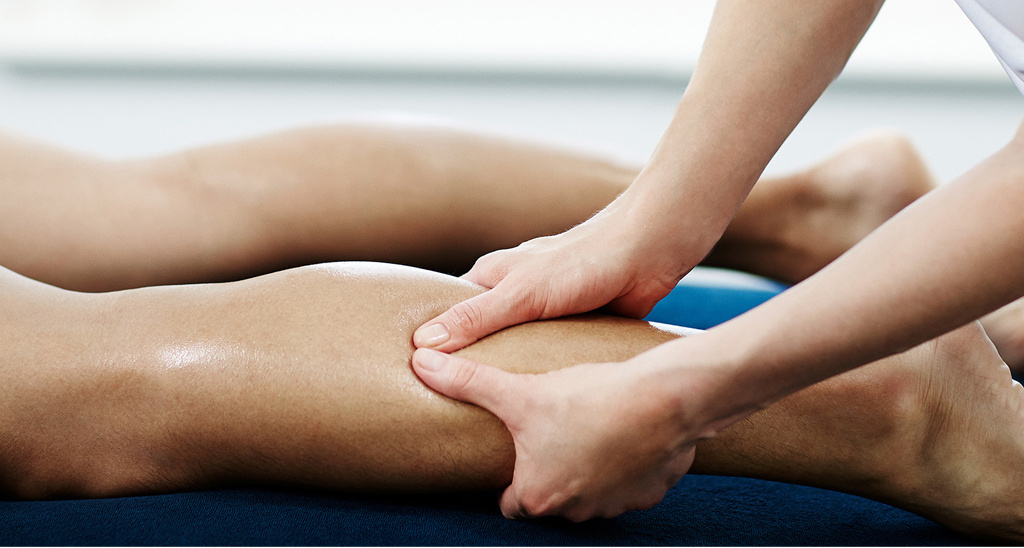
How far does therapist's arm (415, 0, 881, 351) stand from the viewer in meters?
0.80

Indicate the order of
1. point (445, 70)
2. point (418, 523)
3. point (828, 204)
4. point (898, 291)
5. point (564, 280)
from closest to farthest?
point (898, 291)
point (418, 523)
point (564, 280)
point (828, 204)
point (445, 70)

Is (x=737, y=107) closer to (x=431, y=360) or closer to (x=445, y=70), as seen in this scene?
(x=431, y=360)

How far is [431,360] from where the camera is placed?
0.72 meters

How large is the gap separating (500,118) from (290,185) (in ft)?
5.84

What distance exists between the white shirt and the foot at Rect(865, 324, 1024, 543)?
0.90 ft

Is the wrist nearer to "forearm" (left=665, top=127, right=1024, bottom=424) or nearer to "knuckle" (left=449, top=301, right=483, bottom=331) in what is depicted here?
"forearm" (left=665, top=127, right=1024, bottom=424)

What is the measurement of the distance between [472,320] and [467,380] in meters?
0.07

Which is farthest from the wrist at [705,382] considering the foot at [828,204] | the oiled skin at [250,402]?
the foot at [828,204]

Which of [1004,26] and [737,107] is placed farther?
[737,107]

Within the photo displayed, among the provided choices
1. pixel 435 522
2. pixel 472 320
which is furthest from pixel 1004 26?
pixel 435 522

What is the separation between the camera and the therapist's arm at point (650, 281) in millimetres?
628

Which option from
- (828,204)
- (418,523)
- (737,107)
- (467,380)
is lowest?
(418,523)

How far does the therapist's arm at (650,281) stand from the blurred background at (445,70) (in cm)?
186

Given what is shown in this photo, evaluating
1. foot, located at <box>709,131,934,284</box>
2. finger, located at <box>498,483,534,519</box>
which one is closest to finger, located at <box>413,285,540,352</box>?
finger, located at <box>498,483,534,519</box>
